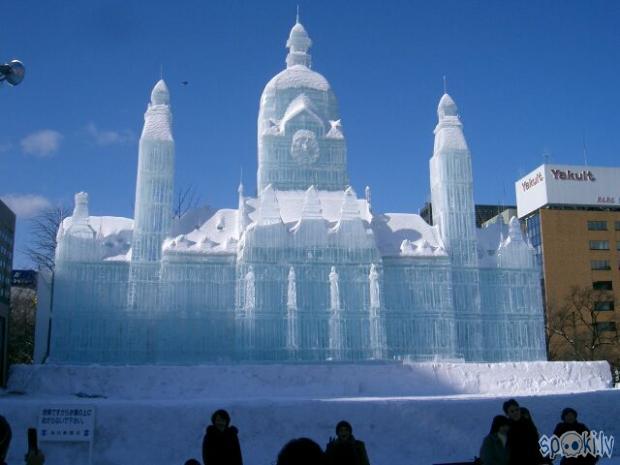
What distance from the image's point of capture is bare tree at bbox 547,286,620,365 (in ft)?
186

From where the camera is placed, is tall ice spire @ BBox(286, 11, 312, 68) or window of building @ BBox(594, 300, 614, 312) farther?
window of building @ BBox(594, 300, 614, 312)

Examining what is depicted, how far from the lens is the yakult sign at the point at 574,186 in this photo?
7669cm

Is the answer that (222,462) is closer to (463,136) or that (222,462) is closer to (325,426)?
(325,426)

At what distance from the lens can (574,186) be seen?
7725 cm

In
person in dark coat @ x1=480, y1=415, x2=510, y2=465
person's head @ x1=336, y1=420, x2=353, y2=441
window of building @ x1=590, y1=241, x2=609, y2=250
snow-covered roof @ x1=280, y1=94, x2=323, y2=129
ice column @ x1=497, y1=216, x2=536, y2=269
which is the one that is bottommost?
person in dark coat @ x1=480, y1=415, x2=510, y2=465

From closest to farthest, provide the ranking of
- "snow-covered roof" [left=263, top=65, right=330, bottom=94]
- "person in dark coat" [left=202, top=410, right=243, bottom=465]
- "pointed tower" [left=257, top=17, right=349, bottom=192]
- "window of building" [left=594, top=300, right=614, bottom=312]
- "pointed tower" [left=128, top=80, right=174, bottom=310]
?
"person in dark coat" [left=202, top=410, right=243, bottom=465], "pointed tower" [left=128, top=80, right=174, bottom=310], "pointed tower" [left=257, top=17, right=349, bottom=192], "snow-covered roof" [left=263, top=65, right=330, bottom=94], "window of building" [left=594, top=300, right=614, bottom=312]

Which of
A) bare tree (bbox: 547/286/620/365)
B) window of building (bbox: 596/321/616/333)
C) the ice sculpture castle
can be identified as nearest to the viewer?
the ice sculpture castle

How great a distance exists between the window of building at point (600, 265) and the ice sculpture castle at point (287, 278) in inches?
1377

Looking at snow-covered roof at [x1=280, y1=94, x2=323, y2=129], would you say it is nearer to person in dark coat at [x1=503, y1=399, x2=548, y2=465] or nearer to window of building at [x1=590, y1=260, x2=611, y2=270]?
person in dark coat at [x1=503, y1=399, x2=548, y2=465]

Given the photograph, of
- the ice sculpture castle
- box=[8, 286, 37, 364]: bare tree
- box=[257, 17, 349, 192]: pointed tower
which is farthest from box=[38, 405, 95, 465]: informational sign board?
box=[8, 286, 37, 364]: bare tree

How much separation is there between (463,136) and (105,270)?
2323 cm

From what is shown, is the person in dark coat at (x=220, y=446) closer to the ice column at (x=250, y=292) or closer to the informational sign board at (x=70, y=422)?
the informational sign board at (x=70, y=422)

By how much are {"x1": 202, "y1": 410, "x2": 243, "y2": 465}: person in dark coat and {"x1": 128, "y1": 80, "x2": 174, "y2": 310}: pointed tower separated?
31.5 meters

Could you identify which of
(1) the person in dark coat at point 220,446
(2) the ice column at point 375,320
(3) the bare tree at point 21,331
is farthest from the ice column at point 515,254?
(1) the person in dark coat at point 220,446
